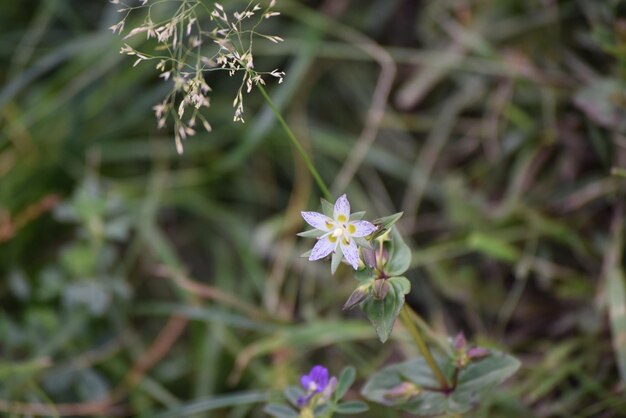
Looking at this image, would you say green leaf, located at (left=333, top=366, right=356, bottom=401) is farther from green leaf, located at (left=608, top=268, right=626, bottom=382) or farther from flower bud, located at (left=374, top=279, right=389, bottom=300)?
green leaf, located at (left=608, top=268, right=626, bottom=382)

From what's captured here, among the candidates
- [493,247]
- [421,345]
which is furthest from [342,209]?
[493,247]

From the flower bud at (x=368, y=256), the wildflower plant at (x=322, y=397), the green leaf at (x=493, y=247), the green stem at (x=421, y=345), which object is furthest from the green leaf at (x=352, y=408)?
the green leaf at (x=493, y=247)

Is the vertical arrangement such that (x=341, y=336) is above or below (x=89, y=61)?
below

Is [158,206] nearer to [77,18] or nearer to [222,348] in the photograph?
[222,348]

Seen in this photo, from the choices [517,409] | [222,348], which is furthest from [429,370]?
[222,348]

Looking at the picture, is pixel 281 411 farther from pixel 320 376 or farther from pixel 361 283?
pixel 361 283

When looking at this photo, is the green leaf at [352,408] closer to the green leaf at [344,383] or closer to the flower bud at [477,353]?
the green leaf at [344,383]

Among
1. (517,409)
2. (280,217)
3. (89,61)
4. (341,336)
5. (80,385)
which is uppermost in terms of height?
(89,61)
